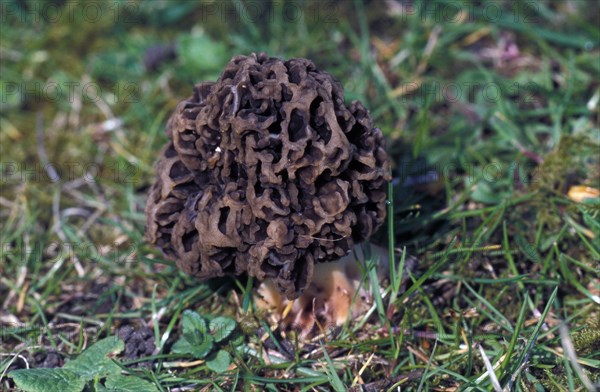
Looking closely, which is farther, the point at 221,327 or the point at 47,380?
the point at 221,327

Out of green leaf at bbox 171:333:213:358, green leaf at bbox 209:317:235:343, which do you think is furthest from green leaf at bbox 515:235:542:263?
green leaf at bbox 171:333:213:358

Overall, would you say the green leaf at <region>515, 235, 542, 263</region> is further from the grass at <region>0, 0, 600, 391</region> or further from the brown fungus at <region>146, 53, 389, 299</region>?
the brown fungus at <region>146, 53, 389, 299</region>

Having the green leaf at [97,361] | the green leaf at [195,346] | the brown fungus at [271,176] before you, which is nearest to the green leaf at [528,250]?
the brown fungus at [271,176]

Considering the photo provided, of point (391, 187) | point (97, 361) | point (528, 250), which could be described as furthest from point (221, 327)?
point (528, 250)

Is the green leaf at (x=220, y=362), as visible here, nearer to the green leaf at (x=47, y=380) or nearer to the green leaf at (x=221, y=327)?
the green leaf at (x=221, y=327)

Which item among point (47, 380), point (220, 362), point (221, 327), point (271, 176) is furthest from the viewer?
point (221, 327)

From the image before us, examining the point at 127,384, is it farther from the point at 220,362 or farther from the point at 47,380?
the point at 220,362

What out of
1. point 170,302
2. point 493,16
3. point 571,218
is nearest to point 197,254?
point 170,302
